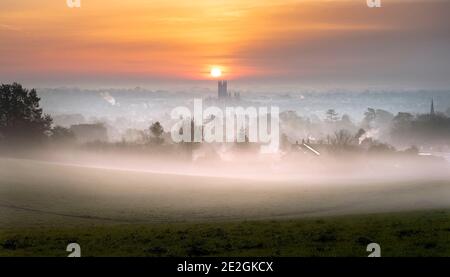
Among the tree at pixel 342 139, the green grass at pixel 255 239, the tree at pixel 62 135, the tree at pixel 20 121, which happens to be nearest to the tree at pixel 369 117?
the tree at pixel 342 139

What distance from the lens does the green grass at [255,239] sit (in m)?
18.6

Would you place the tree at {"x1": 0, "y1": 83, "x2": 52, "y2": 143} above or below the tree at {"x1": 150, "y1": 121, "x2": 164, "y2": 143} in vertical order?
above

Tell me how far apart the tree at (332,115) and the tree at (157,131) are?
4685 mm

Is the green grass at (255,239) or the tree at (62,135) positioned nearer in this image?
the green grass at (255,239)

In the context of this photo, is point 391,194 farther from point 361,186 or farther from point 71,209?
point 71,209

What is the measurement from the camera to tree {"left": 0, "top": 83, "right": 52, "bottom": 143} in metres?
25.6

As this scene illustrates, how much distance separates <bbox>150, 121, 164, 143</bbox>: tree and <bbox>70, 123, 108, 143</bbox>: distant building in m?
1.37

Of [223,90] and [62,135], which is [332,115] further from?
[62,135]

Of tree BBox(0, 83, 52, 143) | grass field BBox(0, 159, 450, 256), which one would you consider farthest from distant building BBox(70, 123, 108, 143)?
grass field BBox(0, 159, 450, 256)

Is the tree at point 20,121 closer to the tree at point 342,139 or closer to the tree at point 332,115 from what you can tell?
the tree at point 332,115

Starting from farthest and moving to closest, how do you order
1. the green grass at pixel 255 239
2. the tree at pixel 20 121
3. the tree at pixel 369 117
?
1. the tree at pixel 20 121
2. the tree at pixel 369 117
3. the green grass at pixel 255 239

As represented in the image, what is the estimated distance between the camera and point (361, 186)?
145 feet

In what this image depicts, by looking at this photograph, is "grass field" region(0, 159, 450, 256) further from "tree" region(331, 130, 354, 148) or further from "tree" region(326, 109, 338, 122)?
"tree" region(326, 109, 338, 122)
